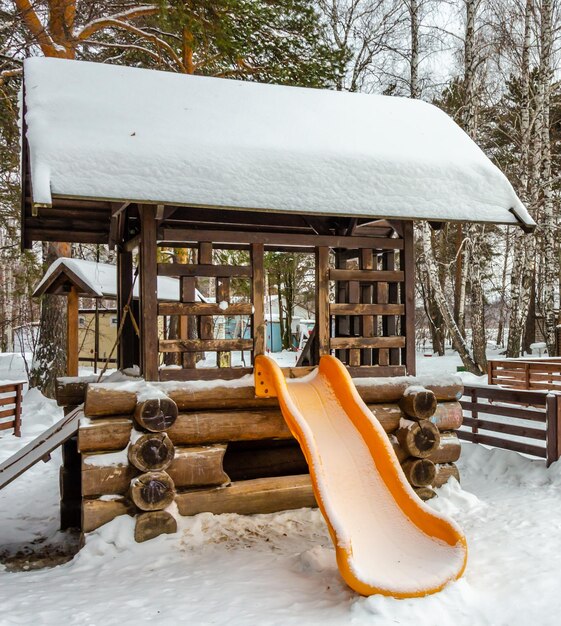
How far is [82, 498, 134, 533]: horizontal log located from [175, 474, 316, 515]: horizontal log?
49 cm

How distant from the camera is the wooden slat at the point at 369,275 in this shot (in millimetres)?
6434

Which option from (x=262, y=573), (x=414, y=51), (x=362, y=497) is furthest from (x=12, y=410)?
(x=414, y=51)

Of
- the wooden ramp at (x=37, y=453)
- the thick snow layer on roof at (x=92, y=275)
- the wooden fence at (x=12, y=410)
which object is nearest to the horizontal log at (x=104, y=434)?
the wooden ramp at (x=37, y=453)

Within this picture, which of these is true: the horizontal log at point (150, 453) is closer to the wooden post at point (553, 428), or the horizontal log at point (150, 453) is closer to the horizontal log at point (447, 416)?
the horizontal log at point (447, 416)

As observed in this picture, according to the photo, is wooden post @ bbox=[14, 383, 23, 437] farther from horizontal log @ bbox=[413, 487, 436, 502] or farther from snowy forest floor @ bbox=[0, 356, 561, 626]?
horizontal log @ bbox=[413, 487, 436, 502]

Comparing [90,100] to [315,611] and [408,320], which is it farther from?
[315,611]

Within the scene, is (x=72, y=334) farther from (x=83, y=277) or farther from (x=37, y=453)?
(x=37, y=453)

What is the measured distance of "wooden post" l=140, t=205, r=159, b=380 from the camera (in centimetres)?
575

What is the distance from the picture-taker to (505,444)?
8.00m

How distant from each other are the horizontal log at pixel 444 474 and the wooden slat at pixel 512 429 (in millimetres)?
1489

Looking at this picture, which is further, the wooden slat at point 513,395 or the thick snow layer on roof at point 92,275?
the thick snow layer on roof at point 92,275

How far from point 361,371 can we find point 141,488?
2.64m

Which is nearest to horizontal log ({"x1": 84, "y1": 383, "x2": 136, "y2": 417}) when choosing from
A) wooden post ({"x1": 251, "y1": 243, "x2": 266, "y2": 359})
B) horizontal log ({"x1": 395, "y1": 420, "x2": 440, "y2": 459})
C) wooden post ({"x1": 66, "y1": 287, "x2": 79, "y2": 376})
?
wooden post ({"x1": 251, "y1": 243, "x2": 266, "y2": 359})

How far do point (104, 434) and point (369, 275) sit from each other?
10.5 ft
